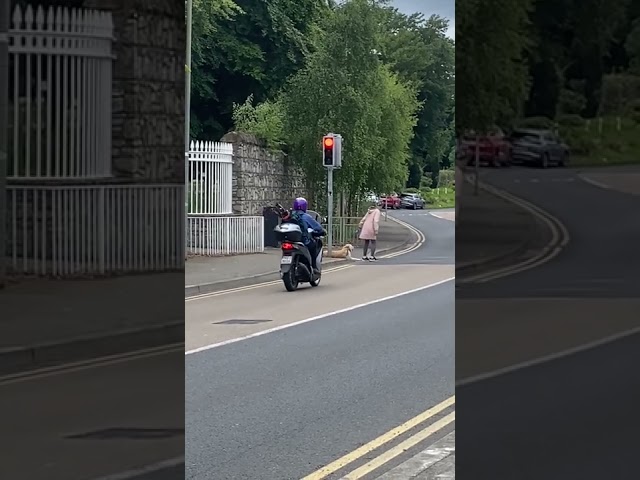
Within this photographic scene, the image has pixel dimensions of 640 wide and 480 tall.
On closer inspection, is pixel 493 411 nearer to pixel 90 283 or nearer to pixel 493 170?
pixel 493 170

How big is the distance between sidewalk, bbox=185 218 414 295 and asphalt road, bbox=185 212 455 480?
0.25 ft

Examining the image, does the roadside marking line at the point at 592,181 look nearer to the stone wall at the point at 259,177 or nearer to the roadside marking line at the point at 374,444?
the stone wall at the point at 259,177

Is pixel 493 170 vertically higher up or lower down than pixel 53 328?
higher up

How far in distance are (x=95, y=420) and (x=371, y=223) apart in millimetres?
1196

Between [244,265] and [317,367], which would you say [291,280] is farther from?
[317,367]

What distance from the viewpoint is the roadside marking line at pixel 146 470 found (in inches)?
67.3

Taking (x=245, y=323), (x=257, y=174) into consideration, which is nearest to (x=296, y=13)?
(x=257, y=174)

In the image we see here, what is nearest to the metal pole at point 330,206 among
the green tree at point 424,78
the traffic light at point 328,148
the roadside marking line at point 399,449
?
the traffic light at point 328,148

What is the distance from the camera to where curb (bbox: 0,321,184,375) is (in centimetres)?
159

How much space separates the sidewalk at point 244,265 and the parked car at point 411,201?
0.30 feet

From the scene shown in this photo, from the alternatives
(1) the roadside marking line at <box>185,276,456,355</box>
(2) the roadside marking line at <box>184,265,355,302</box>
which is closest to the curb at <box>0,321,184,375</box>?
(2) the roadside marking line at <box>184,265,355,302</box>

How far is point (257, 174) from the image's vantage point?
2.56 meters

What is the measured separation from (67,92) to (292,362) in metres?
3.27

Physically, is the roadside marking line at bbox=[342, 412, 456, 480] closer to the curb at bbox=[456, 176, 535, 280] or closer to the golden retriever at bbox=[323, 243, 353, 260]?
the golden retriever at bbox=[323, 243, 353, 260]
